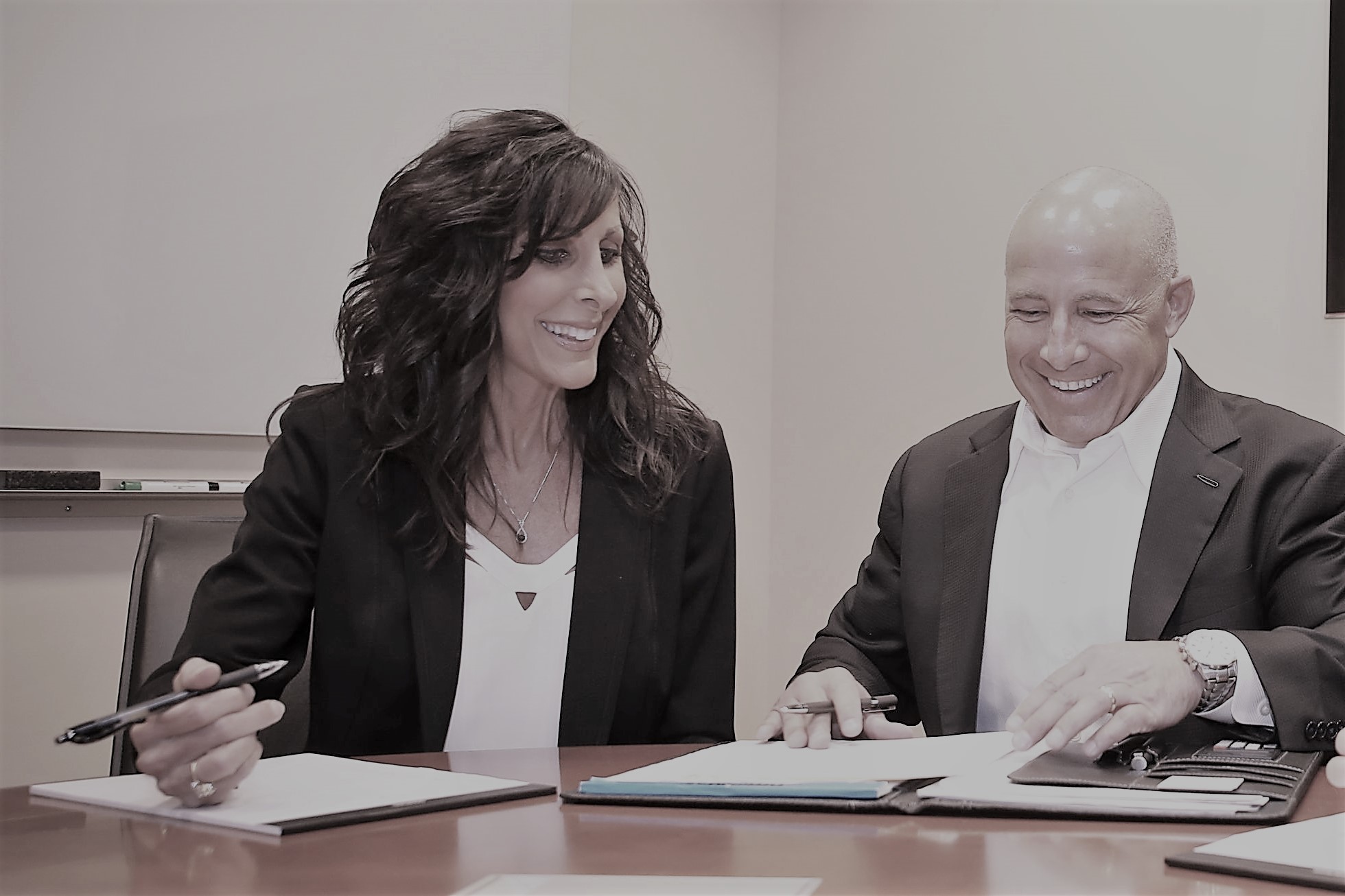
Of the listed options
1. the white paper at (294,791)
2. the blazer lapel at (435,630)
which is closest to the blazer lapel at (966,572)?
the blazer lapel at (435,630)

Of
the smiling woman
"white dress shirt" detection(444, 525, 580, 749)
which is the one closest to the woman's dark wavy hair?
the smiling woman

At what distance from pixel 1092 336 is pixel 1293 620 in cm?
47

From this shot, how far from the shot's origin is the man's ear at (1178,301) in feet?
6.40

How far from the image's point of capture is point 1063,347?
6.19 feet

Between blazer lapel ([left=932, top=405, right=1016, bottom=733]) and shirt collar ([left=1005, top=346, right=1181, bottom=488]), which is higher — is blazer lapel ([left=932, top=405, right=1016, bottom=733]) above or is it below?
below

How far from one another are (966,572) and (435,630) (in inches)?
29.5

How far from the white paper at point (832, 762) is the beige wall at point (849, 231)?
171 centimetres

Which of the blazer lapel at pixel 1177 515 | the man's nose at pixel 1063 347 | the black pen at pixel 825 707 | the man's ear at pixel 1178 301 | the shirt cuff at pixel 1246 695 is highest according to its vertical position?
the man's ear at pixel 1178 301

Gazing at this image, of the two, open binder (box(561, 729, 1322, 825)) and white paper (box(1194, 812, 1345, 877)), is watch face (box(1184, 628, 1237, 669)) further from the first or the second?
white paper (box(1194, 812, 1345, 877))

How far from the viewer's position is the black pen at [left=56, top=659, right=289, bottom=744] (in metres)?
1.02

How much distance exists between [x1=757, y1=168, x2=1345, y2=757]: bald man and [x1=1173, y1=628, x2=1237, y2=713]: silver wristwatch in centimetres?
24

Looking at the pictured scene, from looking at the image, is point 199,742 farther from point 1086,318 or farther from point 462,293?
point 1086,318

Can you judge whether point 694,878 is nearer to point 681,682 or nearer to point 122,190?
point 681,682

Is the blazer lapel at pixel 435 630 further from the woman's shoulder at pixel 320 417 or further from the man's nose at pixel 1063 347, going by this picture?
the man's nose at pixel 1063 347
